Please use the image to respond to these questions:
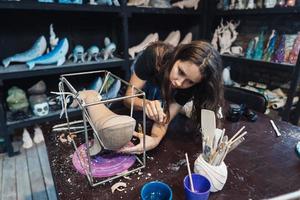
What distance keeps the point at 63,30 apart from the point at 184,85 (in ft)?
4.41

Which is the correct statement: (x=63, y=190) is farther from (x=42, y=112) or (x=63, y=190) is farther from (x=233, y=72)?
(x=233, y=72)

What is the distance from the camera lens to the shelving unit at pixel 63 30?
1.47m

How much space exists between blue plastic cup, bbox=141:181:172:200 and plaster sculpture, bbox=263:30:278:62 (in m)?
1.58

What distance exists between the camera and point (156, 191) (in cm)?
52

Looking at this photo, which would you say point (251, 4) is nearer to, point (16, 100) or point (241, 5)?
point (241, 5)

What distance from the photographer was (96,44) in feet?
6.24

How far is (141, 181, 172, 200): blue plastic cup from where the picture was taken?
0.51 meters

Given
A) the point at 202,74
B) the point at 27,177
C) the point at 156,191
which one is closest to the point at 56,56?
the point at 27,177

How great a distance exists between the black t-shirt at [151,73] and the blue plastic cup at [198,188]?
1.33 ft

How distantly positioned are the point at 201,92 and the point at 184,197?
1.45 ft

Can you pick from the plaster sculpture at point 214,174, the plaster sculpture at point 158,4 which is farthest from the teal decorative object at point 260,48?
the plaster sculpture at point 214,174

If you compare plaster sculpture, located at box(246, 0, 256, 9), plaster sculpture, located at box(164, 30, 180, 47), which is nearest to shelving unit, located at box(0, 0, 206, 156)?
plaster sculpture, located at box(164, 30, 180, 47)

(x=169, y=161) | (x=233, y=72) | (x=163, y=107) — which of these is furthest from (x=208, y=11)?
(x=169, y=161)

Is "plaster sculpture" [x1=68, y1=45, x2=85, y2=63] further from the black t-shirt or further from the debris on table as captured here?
the debris on table
